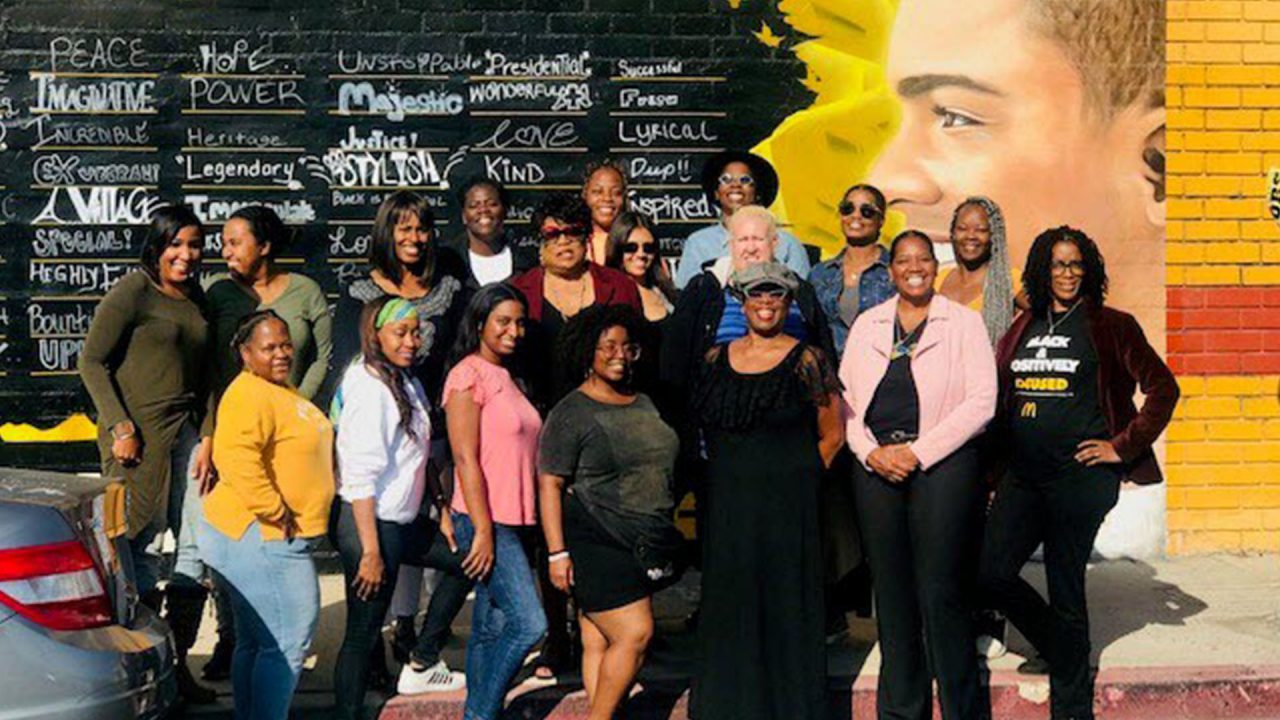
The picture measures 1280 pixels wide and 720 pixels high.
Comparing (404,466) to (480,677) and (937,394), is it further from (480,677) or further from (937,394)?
(937,394)

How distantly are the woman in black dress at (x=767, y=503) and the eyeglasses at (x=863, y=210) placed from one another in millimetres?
1215

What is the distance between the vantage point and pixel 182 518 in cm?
740

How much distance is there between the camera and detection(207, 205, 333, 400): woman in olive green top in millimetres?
7539

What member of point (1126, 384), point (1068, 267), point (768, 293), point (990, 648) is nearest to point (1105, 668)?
point (990, 648)

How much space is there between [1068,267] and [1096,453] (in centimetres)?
76

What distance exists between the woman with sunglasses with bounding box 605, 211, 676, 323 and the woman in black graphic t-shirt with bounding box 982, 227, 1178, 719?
1.59 m

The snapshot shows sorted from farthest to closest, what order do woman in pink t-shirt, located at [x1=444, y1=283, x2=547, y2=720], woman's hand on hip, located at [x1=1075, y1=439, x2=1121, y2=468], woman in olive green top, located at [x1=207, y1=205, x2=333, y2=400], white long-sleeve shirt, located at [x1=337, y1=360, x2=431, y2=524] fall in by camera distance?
woman in olive green top, located at [x1=207, y1=205, x2=333, y2=400] → woman's hand on hip, located at [x1=1075, y1=439, x2=1121, y2=468] → woman in pink t-shirt, located at [x1=444, y1=283, x2=547, y2=720] → white long-sleeve shirt, located at [x1=337, y1=360, x2=431, y2=524]

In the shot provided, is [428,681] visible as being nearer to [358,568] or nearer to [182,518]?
[358,568]

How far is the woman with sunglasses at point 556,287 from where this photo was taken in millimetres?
7461

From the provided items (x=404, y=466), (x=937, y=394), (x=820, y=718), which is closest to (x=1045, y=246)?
(x=937, y=394)

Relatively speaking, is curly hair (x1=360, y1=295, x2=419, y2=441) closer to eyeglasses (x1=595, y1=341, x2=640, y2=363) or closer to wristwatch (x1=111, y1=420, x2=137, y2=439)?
eyeglasses (x1=595, y1=341, x2=640, y2=363)

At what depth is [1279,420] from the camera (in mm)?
10258

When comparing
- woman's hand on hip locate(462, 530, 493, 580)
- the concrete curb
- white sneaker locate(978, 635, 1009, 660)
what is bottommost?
the concrete curb

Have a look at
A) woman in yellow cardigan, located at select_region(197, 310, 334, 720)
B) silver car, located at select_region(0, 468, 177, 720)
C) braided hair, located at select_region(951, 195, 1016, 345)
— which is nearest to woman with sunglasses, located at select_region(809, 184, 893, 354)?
braided hair, located at select_region(951, 195, 1016, 345)
